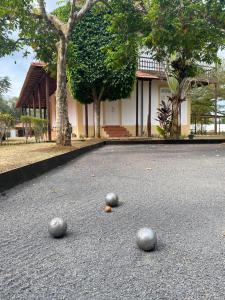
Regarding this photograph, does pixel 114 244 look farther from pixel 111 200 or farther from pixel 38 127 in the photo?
pixel 38 127

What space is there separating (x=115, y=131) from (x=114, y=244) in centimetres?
1828

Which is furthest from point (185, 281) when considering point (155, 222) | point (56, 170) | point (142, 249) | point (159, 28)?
point (159, 28)

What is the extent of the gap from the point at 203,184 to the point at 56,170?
10.7 feet

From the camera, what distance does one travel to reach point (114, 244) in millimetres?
2410

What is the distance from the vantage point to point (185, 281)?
1810mm

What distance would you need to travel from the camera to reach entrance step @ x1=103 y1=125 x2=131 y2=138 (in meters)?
20.3

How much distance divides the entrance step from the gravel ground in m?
15.7

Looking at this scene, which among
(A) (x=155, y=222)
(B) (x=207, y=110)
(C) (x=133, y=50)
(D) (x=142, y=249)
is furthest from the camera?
(B) (x=207, y=110)

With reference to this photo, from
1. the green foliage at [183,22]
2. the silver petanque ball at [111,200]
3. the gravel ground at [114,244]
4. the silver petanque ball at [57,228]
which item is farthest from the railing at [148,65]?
the silver petanque ball at [57,228]

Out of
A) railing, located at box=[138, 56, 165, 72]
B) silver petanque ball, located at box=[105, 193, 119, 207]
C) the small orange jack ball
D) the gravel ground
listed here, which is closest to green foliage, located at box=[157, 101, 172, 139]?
railing, located at box=[138, 56, 165, 72]

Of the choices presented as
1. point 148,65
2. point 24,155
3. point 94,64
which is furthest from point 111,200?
point 148,65

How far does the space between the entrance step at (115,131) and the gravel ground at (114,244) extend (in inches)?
616

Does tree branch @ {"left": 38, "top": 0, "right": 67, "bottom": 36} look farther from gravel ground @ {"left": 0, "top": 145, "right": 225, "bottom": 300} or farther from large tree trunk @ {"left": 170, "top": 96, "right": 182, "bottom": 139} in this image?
large tree trunk @ {"left": 170, "top": 96, "right": 182, "bottom": 139}

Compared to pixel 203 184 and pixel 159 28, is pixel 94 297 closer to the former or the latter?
pixel 203 184
